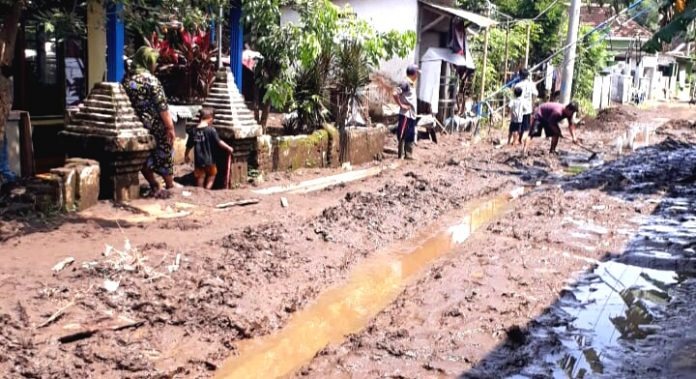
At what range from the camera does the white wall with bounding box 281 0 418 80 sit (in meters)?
17.2

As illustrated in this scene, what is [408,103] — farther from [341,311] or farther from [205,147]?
[341,311]

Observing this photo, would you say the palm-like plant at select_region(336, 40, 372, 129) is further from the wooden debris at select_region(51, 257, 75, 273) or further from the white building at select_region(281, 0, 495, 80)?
the wooden debris at select_region(51, 257, 75, 273)

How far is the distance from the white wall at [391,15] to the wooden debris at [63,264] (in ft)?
39.8

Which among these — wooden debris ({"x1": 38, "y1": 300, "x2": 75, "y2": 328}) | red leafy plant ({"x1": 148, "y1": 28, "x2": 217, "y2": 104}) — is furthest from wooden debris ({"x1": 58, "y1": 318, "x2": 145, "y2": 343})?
red leafy plant ({"x1": 148, "y1": 28, "x2": 217, "y2": 104})

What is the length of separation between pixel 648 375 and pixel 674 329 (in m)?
1.20

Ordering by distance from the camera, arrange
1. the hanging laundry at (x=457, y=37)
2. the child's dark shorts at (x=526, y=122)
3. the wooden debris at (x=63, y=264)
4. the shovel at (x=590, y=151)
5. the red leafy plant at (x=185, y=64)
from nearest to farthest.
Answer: the wooden debris at (x=63, y=264) → the red leafy plant at (x=185, y=64) → the shovel at (x=590, y=151) → the child's dark shorts at (x=526, y=122) → the hanging laundry at (x=457, y=37)

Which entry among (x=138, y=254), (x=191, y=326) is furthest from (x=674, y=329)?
(x=138, y=254)

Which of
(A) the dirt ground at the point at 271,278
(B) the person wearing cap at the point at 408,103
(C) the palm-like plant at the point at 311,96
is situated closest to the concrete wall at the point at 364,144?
(B) the person wearing cap at the point at 408,103

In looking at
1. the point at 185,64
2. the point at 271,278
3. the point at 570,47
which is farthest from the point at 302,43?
the point at 570,47

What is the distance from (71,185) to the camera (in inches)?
290

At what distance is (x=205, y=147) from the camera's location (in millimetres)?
8992

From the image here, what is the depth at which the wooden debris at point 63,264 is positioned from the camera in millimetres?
5773

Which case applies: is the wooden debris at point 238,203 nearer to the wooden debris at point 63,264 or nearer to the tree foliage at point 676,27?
the wooden debris at point 63,264

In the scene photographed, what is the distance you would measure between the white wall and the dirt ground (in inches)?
277
